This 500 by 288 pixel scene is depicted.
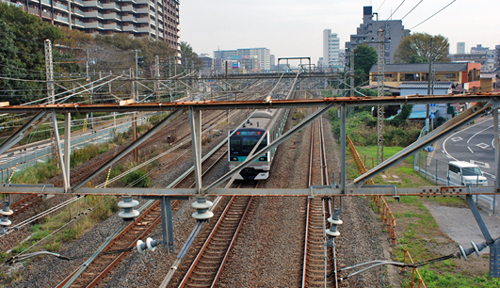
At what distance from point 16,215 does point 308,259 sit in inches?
332

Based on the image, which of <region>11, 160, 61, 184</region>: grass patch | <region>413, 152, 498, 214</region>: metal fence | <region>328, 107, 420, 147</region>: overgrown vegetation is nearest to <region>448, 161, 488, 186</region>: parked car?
<region>413, 152, 498, 214</region>: metal fence

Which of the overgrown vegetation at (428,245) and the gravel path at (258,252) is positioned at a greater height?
the gravel path at (258,252)

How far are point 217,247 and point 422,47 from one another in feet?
181

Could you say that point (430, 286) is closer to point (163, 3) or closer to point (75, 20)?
point (75, 20)

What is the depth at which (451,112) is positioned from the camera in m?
29.5

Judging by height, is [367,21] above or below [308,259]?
above

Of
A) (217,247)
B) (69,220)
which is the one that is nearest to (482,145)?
(217,247)

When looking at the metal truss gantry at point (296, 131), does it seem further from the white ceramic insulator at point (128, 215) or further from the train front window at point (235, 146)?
the train front window at point (235, 146)

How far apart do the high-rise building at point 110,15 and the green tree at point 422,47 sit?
125 feet

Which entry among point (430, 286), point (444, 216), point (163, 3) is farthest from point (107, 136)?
point (163, 3)

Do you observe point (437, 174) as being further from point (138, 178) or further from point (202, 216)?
point (202, 216)

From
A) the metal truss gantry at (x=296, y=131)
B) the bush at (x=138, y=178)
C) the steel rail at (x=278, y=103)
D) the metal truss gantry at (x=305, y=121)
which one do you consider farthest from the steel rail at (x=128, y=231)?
the steel rail at (x=278, y=103)

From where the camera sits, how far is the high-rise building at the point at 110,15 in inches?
1778

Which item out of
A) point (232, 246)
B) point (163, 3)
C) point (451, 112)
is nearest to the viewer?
point (232, 246)
